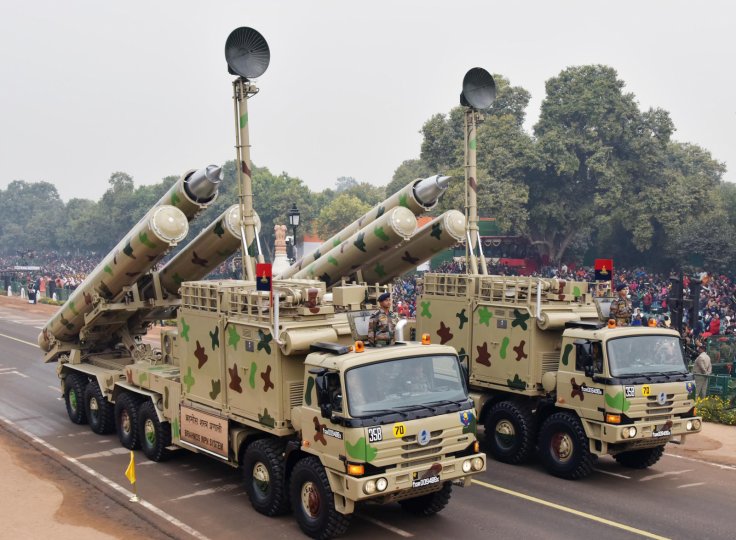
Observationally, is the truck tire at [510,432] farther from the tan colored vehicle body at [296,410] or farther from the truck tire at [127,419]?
the truck tire at [127,419]

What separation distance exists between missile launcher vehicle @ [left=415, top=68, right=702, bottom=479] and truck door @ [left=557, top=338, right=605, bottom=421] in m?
0.02

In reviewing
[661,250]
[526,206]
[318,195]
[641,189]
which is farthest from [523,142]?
[318,195]

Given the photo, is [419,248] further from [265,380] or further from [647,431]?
[265,380]

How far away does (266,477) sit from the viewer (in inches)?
414

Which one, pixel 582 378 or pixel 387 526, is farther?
pixel 582 378

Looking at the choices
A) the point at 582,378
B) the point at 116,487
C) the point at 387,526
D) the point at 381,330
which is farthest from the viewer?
the point at 582,378

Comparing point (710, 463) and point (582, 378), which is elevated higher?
point (582, 378)

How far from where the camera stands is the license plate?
9.10 meters

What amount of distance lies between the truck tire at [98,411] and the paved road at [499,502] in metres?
0.36

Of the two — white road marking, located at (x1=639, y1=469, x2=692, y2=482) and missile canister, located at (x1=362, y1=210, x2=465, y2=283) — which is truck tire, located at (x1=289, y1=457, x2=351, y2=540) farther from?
missile canister, located at (x1=362, y1=210, x2=465, y2=283)

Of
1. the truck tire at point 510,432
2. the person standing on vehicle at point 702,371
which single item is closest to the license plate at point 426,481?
the truck tire at point 510,432

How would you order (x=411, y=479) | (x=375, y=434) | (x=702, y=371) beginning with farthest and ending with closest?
(x=702, y=371), (x=411, y=479), (x=375, y=434)

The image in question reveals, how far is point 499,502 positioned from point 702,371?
356 inches

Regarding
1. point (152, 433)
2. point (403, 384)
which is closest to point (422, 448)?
point (403, 384)
